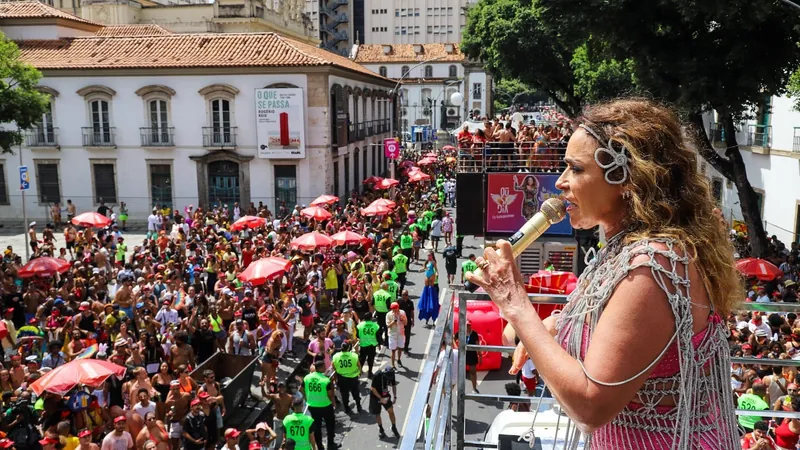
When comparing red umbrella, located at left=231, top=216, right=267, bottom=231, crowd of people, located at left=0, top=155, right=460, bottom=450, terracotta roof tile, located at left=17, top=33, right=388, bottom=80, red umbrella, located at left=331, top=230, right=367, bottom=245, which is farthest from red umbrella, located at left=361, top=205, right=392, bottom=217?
terracotta roof tile, located at left=17, top=33, right=388, bottom=80

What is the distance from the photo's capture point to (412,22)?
104 metres

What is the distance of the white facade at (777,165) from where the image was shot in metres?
21.3

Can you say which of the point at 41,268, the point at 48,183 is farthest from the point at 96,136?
the point at 41,268

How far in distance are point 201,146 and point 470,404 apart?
76.5ft

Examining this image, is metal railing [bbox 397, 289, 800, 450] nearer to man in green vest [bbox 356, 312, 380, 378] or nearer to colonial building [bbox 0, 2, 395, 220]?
man in green vest [bbox 356, 312, 380, 378]

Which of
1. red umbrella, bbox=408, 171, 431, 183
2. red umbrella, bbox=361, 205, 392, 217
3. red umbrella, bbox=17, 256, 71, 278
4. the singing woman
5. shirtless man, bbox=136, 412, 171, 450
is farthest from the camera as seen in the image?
red umbrella, bbox=408, 171, 431, 183

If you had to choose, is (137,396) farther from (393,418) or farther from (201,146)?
(201,146)

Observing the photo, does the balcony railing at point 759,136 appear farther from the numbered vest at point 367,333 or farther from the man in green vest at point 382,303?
the numbered vest at point 367,333

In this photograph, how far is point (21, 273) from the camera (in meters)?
15.0

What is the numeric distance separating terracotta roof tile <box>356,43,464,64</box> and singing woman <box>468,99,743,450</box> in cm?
8252

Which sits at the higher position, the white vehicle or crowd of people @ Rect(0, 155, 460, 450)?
the white vehicle

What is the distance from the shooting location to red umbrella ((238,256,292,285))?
14.5 meters

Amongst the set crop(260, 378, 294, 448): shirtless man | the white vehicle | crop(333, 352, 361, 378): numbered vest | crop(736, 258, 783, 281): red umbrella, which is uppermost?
the white vehicle

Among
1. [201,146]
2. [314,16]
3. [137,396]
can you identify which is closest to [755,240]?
[137,396]
